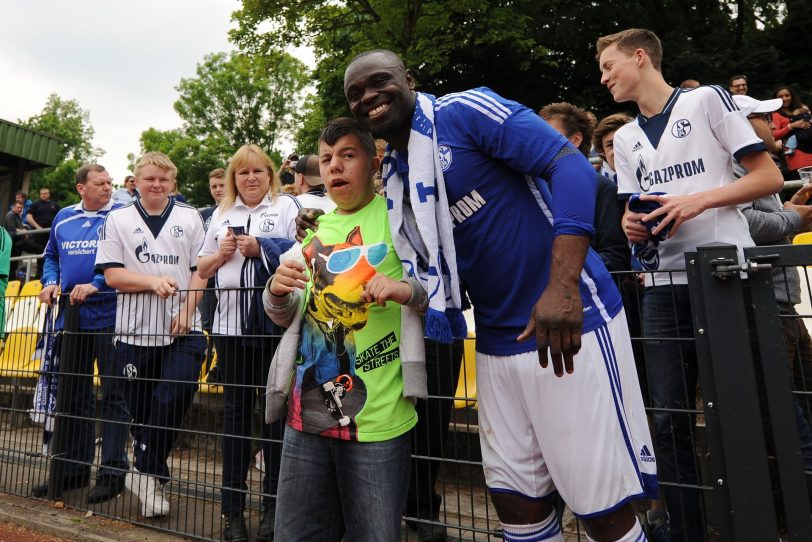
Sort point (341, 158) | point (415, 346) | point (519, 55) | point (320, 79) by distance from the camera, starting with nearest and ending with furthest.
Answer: point (415, 346), point (341, 158), point (519, 55), point (320, 79)

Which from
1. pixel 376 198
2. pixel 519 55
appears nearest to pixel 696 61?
pixel 519 55

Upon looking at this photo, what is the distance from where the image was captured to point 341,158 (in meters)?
2.25

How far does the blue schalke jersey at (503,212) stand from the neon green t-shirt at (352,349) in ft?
1.30

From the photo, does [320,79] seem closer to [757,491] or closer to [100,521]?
[100,521]

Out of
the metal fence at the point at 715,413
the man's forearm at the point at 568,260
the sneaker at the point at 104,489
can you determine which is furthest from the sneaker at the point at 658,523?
the sneaker at the point at 104,489

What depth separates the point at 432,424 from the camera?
278cm

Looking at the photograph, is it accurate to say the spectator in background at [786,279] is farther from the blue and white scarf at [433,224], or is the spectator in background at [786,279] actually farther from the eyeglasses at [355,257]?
the eyeglasses at [355,257]

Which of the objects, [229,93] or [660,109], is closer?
[660,109]

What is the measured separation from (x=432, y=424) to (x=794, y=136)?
643cm

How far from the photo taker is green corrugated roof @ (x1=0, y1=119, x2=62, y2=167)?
17891 mm

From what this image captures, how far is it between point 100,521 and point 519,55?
1586 centimetres

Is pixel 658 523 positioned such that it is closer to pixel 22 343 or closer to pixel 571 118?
pixel 571 118

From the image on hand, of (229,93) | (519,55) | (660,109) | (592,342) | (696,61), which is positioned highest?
(229,93)

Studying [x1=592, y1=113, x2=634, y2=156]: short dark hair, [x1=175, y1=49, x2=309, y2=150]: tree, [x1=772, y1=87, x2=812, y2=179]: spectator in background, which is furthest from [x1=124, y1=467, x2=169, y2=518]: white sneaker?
[x1=175, y1=49, x2=309, y2=150]: tree
